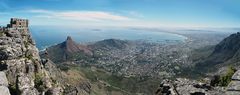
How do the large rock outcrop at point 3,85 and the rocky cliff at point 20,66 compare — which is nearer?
the large rock outcrop at point 3,85

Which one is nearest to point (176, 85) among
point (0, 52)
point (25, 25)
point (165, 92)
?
point (165, 92)

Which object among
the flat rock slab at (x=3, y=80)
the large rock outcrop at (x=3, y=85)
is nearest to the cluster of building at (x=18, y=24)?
the flat rock slab at (x=3, y=80)

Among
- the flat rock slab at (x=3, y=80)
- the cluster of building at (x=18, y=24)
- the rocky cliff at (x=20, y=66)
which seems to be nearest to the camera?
the flat rock slab at (x=3, y=80)

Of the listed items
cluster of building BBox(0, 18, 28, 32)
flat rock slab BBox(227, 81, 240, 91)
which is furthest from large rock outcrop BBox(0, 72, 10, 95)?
flat rock slab BBox(227, 81, 240, 91)

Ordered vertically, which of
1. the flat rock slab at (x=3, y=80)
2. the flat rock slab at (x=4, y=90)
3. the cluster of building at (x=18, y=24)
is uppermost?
the cluster of building at (x=18, y=24)

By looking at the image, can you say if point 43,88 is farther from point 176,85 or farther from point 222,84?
point 222,84

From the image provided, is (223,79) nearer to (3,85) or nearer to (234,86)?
(234,86)

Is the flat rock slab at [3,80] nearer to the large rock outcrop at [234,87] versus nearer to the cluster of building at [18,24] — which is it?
the cluster of building at [18,24]

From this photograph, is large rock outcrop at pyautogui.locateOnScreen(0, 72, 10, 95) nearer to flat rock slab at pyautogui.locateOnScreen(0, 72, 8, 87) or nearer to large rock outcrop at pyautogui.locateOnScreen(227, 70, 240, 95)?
flat rock slab at pyautogui.locateOnScreen(0, 72, 8, 87)

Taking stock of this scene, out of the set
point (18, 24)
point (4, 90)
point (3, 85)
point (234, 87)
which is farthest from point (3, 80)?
point (234, 87)
